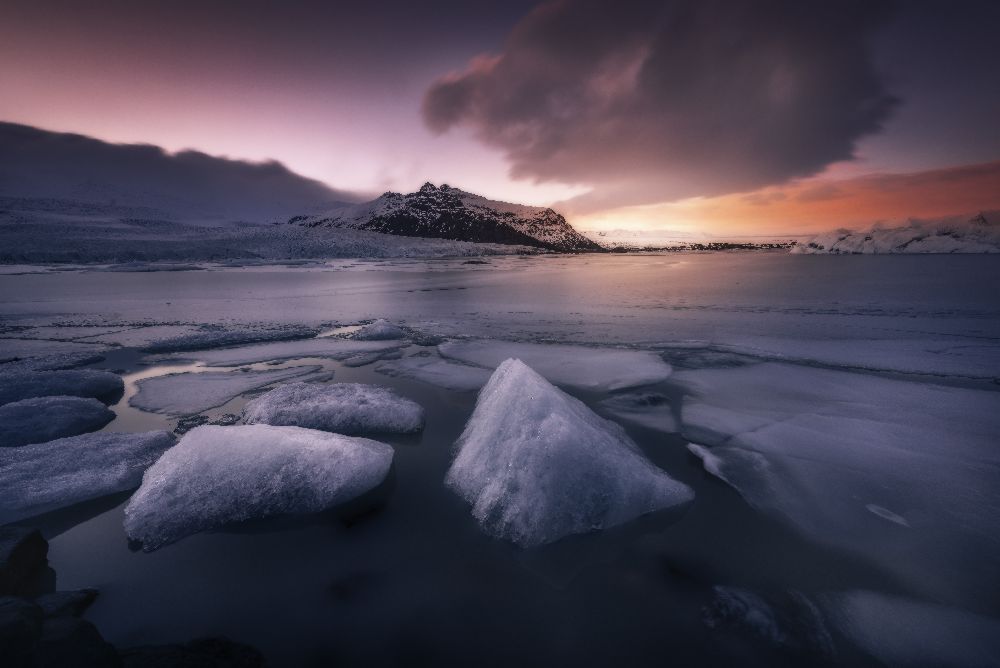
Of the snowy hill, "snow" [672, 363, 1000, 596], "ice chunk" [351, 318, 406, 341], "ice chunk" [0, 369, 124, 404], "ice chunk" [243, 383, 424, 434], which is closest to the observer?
"snow" [672, 363, 1000, 596]

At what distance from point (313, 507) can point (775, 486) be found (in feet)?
7.73

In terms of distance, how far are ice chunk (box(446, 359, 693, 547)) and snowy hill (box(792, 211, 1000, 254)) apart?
62762 mm

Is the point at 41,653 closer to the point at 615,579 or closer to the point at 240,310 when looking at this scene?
the point at 615,579

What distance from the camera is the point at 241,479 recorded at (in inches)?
82.0

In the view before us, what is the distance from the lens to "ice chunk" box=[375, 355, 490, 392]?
3.90m

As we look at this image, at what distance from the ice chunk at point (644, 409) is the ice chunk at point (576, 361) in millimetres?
233

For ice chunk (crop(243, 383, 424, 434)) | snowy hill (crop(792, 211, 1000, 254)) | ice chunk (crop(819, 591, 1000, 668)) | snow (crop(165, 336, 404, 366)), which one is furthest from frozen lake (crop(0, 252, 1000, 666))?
snowy hill (crop(792, 211, 1000, 254))

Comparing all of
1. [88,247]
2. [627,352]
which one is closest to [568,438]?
[627,352]

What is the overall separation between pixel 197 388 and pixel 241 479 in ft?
7.06

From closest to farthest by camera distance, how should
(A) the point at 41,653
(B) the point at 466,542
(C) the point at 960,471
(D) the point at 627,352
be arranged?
(A) the point at 41,653, (B) the point at 466,542, (C) the point at 960,471, (D) the point at 627,352

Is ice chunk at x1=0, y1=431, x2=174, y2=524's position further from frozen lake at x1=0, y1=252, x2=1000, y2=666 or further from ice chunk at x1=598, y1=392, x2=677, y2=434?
ice chunk at x1=598, y1=392, x2=677, y2=434

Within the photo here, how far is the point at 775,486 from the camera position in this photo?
2139 millimetres

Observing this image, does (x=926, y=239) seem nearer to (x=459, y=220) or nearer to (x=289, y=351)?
(x=289, y=351)

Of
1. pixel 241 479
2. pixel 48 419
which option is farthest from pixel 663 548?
pixel 48 419
